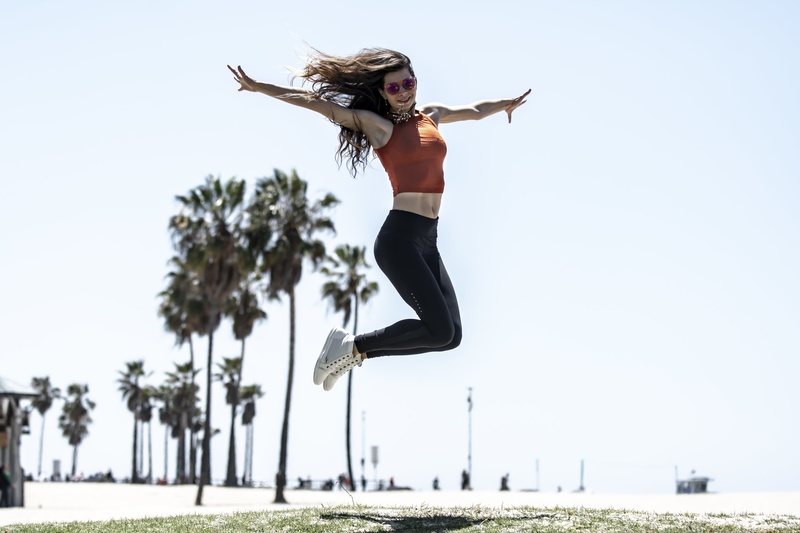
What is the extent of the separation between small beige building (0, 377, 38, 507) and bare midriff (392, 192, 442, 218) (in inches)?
889

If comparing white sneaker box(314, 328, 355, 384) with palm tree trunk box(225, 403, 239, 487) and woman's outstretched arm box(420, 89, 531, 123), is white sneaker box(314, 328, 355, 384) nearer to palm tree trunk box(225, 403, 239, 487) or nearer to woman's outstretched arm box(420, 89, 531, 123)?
woman's outstretched arm box(420, 89, 531, 123)

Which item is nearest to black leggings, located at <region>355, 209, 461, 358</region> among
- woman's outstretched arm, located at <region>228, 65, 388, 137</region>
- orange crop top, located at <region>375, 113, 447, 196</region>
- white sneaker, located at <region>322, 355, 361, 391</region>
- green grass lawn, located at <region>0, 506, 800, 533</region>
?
white sneaker, located at <region>322, 355, 361, 391</region>

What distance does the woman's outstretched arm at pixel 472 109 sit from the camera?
8.84 meters

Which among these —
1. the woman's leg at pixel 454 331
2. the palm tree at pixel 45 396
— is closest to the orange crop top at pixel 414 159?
the woman's leg at pixel 454 331

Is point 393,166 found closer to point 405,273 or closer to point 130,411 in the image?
point 405,273

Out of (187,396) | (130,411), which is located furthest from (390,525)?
(130,411)

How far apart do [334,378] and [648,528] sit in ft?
8.91

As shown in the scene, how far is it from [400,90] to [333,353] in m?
2.25

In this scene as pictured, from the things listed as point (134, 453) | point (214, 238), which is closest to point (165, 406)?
point (134, 453)

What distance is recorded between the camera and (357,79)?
8.25m

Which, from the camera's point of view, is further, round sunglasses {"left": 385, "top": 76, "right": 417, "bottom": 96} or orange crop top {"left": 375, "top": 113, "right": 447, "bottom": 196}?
round sunglasses {"left": 385, "top": 76, "right": 417, "bottom": 96}

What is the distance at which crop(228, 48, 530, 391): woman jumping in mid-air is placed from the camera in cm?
759

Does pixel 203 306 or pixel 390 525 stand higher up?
pixel 203 306

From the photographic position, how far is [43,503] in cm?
3316
